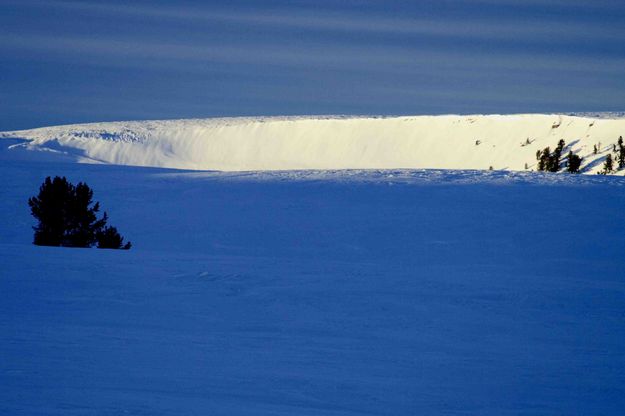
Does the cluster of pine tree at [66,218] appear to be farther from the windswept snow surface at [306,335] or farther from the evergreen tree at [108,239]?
the windswept snow surface at [306,335]

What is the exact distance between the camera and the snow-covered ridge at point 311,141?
105 metres

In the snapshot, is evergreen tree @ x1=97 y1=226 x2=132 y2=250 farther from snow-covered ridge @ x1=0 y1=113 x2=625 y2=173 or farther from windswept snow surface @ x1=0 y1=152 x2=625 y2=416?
snow-covered ridge @ x1=0 y1=113 x2=625 y2=173

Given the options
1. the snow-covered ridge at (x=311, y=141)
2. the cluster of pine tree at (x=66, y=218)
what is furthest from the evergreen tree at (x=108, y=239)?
the snow-covered ridge at (x=311, y=141)

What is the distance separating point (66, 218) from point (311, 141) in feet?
344

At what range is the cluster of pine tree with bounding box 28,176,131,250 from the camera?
1866cm

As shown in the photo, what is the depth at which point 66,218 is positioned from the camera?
62.9 feet

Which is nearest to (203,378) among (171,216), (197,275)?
(197,275)

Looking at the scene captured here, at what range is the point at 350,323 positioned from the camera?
10516 millimetres

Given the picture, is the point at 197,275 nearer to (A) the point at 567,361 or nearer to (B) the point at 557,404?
(A) the point at 567,361

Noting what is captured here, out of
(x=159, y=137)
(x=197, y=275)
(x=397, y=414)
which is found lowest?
(x=397, y=414)

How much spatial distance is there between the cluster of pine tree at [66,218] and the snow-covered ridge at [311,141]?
80.6 m

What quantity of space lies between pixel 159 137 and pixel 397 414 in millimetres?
113376

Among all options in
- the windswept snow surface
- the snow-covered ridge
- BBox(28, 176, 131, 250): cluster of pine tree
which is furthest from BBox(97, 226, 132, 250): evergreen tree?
the snow-covered ridge

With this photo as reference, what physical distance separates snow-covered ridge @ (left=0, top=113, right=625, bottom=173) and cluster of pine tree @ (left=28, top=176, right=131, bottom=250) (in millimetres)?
80629
